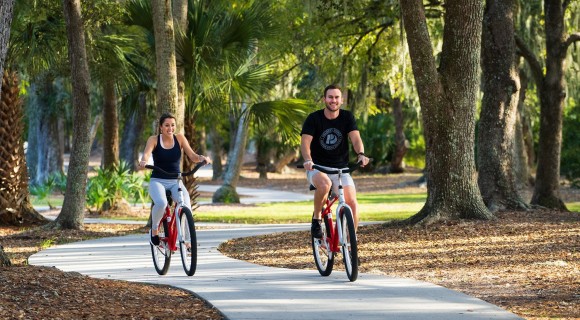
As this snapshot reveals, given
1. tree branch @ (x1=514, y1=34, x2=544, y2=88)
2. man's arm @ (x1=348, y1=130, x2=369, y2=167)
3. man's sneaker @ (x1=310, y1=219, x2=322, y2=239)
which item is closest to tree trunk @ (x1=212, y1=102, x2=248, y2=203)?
tree branch @ (x1=514, y1=34, x2=544, y2=88)

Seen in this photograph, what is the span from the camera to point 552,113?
21.4m

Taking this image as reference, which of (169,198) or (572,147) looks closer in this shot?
(169,198)

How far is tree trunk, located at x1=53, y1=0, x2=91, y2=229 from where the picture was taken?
1761 cm

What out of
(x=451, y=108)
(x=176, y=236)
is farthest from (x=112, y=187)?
(x=176, y=236)

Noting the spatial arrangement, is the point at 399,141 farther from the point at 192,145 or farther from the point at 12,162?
the point at 12,162

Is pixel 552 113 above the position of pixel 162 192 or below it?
above

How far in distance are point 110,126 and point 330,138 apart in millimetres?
14168

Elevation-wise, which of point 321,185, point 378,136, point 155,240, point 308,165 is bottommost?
point 155,240

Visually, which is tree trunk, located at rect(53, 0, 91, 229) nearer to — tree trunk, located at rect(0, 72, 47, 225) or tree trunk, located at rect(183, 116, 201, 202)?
tree trunk, located at rect(0, 72, 47, 225)

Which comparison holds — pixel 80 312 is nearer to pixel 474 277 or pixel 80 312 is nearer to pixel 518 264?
pixel 474 277

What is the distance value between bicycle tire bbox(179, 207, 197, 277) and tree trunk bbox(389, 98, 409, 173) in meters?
32.8

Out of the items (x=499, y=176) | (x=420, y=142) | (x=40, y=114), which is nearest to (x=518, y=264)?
(x=499, y=176)

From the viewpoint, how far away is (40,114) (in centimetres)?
4012

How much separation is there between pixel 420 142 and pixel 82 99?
34126 millimetres
